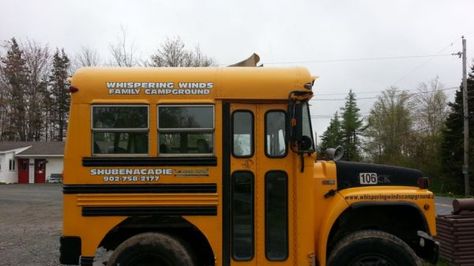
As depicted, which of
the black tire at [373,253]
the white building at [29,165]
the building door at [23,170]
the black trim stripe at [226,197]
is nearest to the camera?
the black tire at [373,253]

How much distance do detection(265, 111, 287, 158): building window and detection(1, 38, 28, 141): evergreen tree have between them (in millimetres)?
63533

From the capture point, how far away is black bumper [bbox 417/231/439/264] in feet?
22.6

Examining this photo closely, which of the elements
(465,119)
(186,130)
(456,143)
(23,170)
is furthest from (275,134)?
(23,170)

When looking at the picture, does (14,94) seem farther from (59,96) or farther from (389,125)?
(389,125)

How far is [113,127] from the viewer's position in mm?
6680

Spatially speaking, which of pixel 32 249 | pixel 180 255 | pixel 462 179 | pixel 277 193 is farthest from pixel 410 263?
pixel 462 179

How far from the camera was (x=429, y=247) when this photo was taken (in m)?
6.98

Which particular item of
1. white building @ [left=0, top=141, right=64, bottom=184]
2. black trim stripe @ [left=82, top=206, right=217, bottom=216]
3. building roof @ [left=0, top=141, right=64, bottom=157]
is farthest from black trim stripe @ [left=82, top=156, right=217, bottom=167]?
white building @ [left=0, top=141, right=64, bottom=184]

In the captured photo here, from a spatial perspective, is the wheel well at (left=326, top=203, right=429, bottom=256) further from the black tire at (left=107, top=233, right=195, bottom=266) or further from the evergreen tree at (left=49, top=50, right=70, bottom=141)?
the evergreen tree at (left=49, top=50, right=70, bottom=141)

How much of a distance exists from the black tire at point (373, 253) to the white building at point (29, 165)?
5041 cm

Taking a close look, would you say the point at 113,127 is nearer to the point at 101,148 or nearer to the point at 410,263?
the point at 101,148

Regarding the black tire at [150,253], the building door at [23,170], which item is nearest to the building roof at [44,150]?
the building door at [23,170]

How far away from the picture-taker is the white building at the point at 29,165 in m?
53.9

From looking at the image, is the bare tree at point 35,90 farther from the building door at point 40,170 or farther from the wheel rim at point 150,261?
the wheel rim at point 150,261
